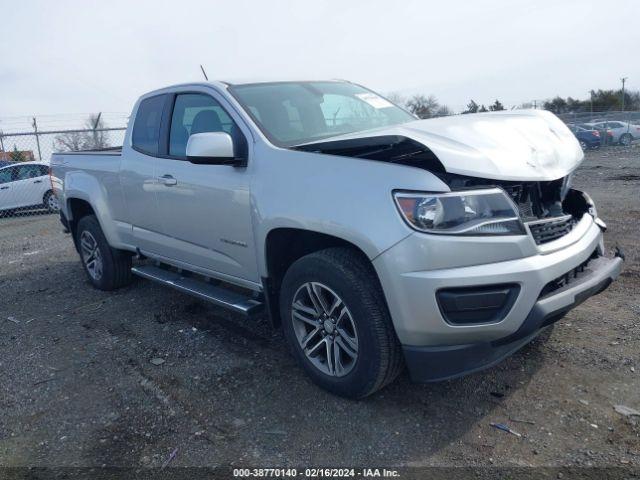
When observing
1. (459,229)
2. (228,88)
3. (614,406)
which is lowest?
(614,406)

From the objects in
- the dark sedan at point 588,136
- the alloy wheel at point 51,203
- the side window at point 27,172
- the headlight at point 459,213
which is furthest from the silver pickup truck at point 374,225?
the dark sedan at point 588,136

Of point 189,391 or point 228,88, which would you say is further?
point 228,88

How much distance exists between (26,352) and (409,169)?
3.49 meters

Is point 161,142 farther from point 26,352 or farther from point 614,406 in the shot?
point 614,406

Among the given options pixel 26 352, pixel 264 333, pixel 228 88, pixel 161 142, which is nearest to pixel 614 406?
pixel 264 333

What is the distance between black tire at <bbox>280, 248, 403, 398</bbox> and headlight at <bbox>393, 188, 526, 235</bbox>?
1.39 feet

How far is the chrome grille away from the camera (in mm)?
2854

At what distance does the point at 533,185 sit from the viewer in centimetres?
311

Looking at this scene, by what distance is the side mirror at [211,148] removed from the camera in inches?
135

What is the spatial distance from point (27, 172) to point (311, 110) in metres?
11.9

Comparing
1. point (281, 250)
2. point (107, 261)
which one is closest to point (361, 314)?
point (281, 250)

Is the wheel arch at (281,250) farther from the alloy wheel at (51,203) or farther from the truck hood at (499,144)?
the alloy wheel at (51,203)

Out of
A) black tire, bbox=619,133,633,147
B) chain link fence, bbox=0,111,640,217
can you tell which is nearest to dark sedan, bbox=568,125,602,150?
black tire, bbox=619,133,633,147

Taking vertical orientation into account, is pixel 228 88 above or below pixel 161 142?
above
